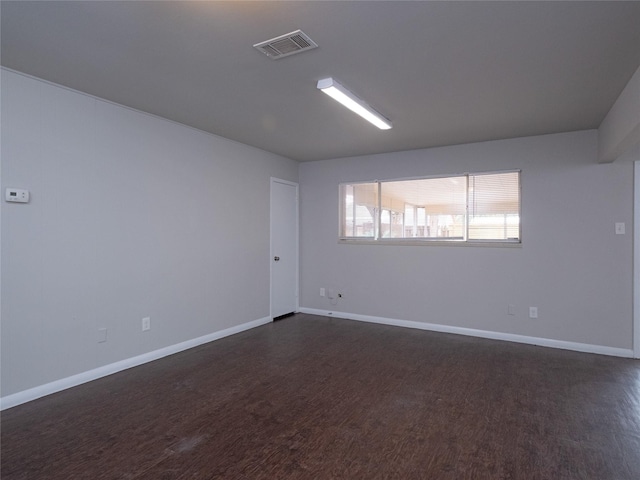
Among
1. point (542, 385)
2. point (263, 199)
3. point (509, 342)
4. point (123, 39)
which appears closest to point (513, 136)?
point (509, 342)

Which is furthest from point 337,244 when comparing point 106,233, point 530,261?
point 106,233

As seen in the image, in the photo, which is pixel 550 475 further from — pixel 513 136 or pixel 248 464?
pixel 513 136

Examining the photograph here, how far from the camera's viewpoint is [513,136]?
450 cm

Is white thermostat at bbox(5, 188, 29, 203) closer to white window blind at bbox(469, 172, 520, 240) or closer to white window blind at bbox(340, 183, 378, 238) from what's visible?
white window blind at bbox(340, 183, 378, 238)

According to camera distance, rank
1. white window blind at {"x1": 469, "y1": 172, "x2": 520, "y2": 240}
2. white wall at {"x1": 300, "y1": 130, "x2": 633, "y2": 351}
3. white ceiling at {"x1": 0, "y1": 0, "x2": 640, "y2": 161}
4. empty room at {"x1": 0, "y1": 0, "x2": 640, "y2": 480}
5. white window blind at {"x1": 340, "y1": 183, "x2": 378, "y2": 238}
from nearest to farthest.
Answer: white ceiling at {"x1": 0, "y1": 0, "x2": 640, "y2": 161} < empty room at {"x1": 0, "y1": 0, "x2": 640, "y2": 480} < white wall at {"x1": 300, "y1": 130, "x2": 633, "y2": 351} < white window blind at {"x1": 469, "y1": 172, "x2": 520, "y2": 240} < white window blind at {"x1": 340, "y1": 183, "x2": 378, "y2": 238}

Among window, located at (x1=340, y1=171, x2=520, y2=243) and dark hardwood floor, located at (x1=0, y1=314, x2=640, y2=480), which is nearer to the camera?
dark hardwood floor, located at (x1=0, y1=314, x2=640, y2=480)

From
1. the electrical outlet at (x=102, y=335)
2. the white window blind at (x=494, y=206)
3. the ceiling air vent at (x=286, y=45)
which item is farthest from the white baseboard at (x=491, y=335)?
Answer: the ceiling air vent at (x=286, y=45)

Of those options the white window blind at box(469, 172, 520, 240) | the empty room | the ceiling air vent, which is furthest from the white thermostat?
the white window blind at box(469, 172, 520, 240)

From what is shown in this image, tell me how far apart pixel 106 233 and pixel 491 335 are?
4.62 metres

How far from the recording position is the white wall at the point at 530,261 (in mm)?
4078

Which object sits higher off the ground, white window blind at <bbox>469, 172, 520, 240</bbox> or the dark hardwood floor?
white window blind at <bbox>469, 172, 520, 240</bbox>

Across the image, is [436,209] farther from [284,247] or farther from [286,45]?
[286,45]

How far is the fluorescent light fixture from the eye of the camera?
286 centimetres

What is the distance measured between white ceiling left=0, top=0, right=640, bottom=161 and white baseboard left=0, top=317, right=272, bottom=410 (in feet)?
8.26
